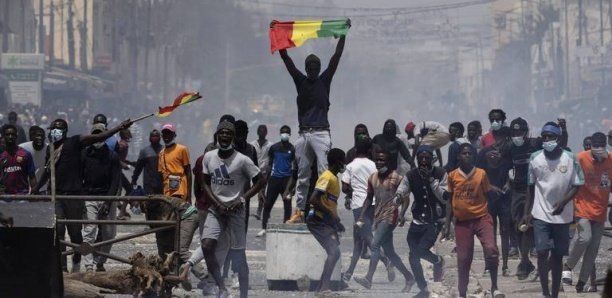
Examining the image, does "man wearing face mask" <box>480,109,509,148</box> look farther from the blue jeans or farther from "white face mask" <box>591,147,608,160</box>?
the blue jeans

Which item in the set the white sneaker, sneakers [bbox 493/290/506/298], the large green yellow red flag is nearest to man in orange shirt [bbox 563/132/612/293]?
sneakers [bbox 493/290/506/298]

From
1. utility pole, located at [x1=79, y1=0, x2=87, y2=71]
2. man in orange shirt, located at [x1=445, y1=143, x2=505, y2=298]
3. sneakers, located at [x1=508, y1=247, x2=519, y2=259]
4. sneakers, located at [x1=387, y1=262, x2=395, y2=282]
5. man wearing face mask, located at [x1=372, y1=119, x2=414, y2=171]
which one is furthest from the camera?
utility pole, located at [x1=79, y1=0, x2=87, y2=71]

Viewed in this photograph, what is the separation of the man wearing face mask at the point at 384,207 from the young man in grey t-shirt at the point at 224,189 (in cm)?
224

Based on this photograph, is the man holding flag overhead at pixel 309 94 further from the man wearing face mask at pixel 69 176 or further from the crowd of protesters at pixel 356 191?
the man wearing face mask at pixel 69 176

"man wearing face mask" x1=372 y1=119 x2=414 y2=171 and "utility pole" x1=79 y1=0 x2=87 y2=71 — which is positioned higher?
"utility pole" x1=79 y1=0 x2=87 y2=71

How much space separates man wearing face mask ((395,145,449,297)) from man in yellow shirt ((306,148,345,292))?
630 millimetres

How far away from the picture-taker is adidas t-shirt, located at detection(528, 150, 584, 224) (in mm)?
12508

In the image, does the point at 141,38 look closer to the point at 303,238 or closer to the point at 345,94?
the point at 345,94

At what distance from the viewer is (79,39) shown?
85.7m

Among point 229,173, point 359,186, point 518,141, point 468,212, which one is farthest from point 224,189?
point 518,141

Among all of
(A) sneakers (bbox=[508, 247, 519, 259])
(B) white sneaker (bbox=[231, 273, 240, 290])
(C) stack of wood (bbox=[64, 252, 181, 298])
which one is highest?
(C) stack of wood (bbox=[64, 252, 181, 298])

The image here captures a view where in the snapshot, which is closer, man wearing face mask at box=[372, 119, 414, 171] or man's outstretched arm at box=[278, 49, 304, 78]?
man's outstretched arm at box=[278, 49, 304, 78]

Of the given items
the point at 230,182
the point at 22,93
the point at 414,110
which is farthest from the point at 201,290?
the point at 414,110

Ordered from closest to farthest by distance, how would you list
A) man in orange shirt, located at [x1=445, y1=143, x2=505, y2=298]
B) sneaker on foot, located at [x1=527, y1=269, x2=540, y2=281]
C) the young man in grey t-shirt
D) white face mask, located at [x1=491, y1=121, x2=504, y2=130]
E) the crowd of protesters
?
1. the young man in grey t-shirt
2. the crowd of protesters
3. man in orange shirt, located at [x1=445, y1=143, x2=505, y2=298]
4. sneaker on foot, located at [x1=527, y1=269, x2=540, y2=281]
5. white face mask, located at [x1=491, y1=121, x2=504, y2=130]
